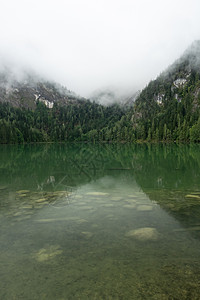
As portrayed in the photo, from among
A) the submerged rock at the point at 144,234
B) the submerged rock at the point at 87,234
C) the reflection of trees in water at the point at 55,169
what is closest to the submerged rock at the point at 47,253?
the submerged rock at the point at 87,234

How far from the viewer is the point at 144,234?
7.67 meters

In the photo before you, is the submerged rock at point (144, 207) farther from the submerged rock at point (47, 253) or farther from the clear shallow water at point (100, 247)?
the submerged rock at point (47, 253)

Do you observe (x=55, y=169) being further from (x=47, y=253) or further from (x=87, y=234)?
(x=47, y=253)

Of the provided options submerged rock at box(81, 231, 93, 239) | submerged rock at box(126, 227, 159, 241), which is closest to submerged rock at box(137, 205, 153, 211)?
submerged rock at box(126, 227, 159, 241)

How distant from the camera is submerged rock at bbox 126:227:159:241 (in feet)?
24.1

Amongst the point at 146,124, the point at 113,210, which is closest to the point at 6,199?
the point at 113,210

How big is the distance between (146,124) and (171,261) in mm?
195003

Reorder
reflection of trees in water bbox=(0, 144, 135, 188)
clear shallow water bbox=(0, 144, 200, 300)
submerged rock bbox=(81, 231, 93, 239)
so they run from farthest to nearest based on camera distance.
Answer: reflection of trees in water bbox=(0, 144, 135, 188), submerged rock bbox=(81, 231, 93, 239), clear shallow water bbox=(0, 144, 200, 300)

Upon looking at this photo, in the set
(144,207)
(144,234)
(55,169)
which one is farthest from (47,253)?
(55,169)

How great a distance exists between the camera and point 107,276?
17.1 ft

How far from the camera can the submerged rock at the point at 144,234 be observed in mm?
7346

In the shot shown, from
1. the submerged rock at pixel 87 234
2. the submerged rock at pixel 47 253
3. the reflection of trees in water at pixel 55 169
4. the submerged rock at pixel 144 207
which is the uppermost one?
the reflection of trees in water at pixel 55 169

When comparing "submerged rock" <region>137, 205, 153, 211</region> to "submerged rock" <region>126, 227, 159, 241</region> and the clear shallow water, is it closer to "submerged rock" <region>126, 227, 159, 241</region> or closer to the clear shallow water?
the clear shallow water

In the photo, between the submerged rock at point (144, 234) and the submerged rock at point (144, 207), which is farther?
the submerged rock at point (144, 207)
